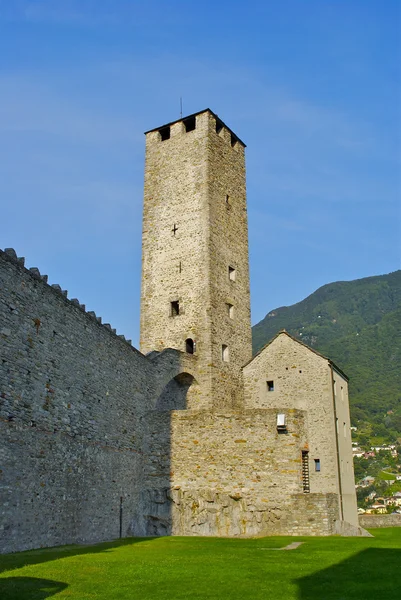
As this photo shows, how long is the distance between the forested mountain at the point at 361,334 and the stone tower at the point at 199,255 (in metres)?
72.0

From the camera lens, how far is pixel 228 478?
21141 mm

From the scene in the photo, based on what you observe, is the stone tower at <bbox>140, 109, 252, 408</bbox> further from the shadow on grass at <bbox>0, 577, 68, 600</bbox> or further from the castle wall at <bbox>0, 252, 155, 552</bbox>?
the shadow on grass at <bbox>0, 577, 68, 600</bbox>

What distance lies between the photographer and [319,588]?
8805mm

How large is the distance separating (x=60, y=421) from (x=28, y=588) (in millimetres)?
8311

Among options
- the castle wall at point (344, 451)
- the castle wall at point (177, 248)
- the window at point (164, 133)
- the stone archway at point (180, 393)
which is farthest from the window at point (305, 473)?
the window at point (164, 133)

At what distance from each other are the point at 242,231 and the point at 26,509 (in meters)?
20.1

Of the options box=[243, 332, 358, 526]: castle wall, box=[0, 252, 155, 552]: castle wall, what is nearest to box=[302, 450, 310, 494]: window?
box=[243, 332, 358, 526]: castle wall

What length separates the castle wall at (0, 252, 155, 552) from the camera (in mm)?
14711

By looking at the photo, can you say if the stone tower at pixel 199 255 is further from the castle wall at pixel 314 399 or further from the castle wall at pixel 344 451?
the castle wall at pixel 344 451

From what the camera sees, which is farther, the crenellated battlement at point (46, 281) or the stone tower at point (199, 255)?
the stone tower at point (199, 255)

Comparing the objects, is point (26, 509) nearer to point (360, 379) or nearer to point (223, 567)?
point (223, 567)

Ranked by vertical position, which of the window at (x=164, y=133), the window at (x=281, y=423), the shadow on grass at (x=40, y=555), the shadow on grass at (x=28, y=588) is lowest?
the shadow on grass at (x=40, y=555)

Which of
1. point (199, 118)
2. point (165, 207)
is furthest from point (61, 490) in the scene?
point (199, 118)

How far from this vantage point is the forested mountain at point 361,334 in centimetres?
10062
